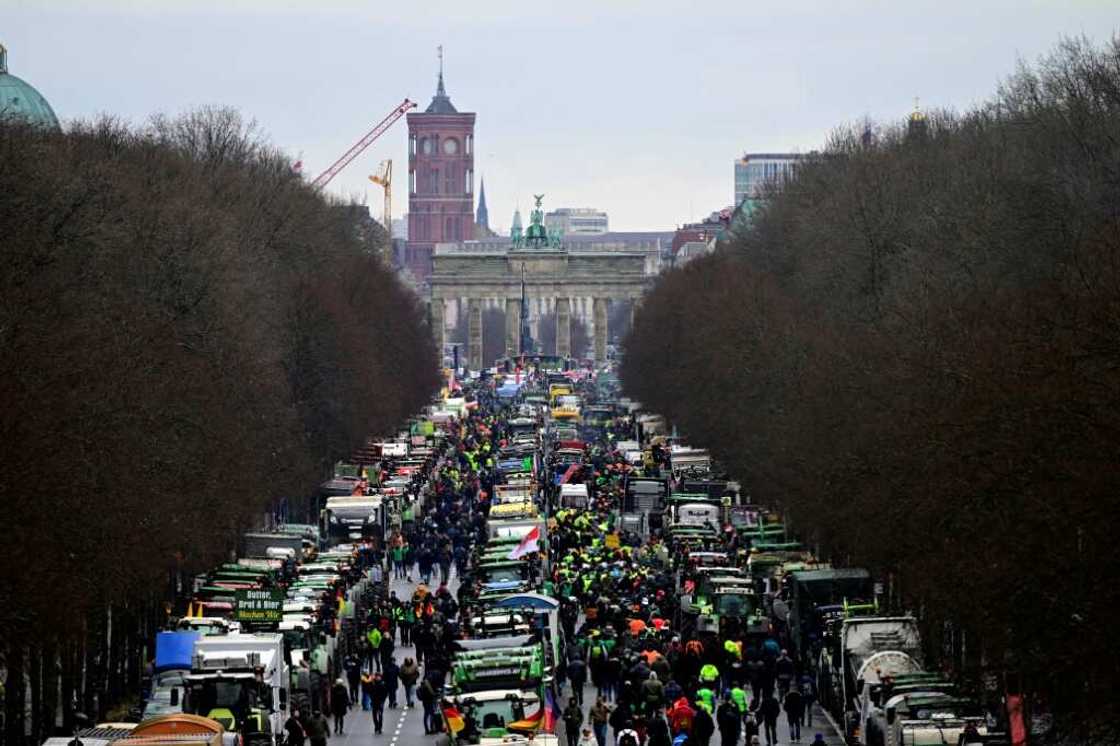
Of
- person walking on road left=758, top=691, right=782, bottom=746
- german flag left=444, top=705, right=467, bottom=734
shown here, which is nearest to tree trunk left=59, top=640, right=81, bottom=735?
german flag left=444, top=705, right=467, bottom=734

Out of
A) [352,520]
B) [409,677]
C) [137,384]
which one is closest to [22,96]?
[352,520]

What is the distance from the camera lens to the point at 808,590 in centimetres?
5738

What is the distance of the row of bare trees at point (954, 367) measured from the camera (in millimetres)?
38344

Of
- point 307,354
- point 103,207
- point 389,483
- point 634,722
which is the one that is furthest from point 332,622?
point 307,354

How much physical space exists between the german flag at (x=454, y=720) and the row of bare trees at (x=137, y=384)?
17.4 ft

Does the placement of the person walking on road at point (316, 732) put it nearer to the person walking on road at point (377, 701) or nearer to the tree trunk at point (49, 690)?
the tree trunk at point (49, 690)

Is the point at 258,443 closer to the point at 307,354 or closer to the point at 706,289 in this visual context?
the point at 307,354

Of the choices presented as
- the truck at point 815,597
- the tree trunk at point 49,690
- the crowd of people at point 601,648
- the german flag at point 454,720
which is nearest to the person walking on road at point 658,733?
the crowd of people at point 601,648

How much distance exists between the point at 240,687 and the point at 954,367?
57.5 ft

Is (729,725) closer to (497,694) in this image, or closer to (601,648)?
(497,694)

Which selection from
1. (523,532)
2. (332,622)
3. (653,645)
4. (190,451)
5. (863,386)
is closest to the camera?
(653,645)

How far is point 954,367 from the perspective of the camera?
2194 inches

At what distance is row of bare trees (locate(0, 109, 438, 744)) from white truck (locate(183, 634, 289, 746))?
1920 mm

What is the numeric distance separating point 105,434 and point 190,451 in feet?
35.3
